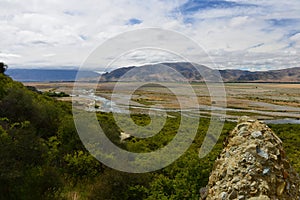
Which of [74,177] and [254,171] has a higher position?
[254,171]

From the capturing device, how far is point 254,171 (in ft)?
14.6

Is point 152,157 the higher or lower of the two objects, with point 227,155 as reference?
lower

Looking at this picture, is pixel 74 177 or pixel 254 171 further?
pixel 74 177

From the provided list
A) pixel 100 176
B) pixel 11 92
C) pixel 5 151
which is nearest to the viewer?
pixel 5 151

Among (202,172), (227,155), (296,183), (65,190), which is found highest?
(227,155)

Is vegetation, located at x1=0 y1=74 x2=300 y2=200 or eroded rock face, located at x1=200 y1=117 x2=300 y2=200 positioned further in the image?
vegetation, located at x1=0 y1=74 x2=300 y2=200

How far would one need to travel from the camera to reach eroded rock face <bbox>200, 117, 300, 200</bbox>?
14.3ft

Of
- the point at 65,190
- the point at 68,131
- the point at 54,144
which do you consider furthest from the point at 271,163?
the point at 68,131

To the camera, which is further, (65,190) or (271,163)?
(65,190)

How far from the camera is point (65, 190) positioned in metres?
9.82

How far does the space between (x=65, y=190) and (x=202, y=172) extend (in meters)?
4.55

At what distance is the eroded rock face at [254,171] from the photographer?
436 cm

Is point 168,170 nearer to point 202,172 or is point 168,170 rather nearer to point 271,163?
point 202,172

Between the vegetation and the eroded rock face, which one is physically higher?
the eroded rock face
